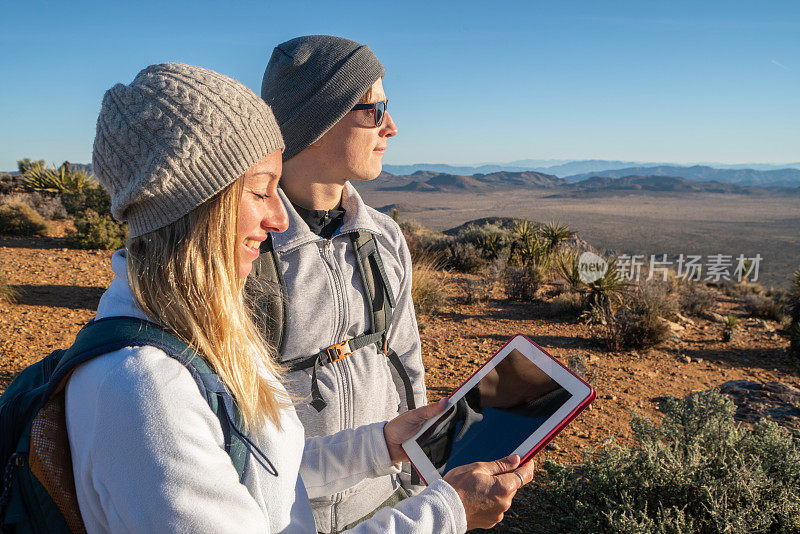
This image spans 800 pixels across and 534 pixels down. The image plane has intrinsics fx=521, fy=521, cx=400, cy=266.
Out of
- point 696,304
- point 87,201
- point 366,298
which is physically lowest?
point 696,304

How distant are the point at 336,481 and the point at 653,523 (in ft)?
5.94

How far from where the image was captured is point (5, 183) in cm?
1584

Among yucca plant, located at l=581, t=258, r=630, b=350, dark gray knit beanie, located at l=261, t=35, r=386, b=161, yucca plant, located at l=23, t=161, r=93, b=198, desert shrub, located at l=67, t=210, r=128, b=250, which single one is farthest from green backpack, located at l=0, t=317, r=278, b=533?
yucca plant, located at l=23, t=161, r=93, b=198

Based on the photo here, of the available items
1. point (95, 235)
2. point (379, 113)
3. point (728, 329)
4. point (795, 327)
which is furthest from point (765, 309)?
point (95, 235)

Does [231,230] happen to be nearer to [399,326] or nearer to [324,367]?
[324,367]

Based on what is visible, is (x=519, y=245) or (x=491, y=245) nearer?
(x=519, y=245)

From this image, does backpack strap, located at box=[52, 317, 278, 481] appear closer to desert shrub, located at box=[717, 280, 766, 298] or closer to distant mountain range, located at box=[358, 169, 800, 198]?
desert shrub, located at box=[717, 280, 766, 298]

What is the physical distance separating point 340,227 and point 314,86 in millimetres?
514

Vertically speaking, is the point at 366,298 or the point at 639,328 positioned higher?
the point at 366,298

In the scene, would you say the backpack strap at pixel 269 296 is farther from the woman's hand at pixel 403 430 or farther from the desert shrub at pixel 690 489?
the desert shrub at pixel 690 489

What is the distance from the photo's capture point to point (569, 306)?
26.4 ft

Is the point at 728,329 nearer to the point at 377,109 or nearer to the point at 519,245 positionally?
the point at 519,245

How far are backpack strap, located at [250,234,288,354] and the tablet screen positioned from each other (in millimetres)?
551

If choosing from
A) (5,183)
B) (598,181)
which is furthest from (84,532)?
(598,181)
